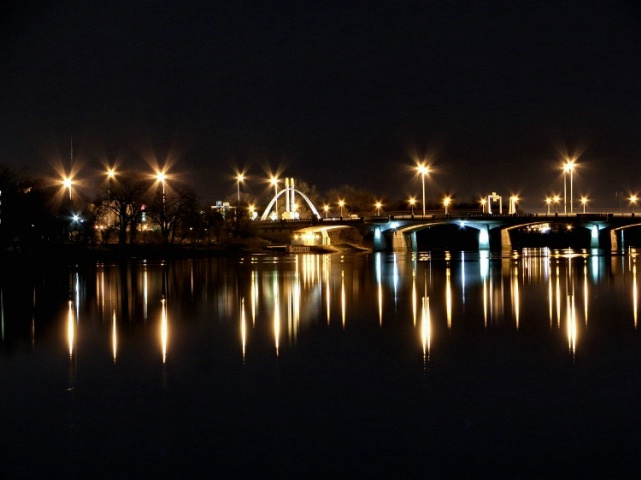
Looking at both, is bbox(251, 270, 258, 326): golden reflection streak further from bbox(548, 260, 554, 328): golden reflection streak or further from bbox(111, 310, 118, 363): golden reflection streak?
bbox(548, 260, 554, 328): golden reflection streak

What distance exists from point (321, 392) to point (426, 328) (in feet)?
28.2

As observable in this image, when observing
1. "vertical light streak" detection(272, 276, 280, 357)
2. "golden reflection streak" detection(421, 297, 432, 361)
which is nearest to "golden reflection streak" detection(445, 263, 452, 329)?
"golden reflection streak" detection(421, 297, 432, 361)

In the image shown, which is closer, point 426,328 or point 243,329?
point 243,329

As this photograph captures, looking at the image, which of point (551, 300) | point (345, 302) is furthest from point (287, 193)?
point (551, 300)

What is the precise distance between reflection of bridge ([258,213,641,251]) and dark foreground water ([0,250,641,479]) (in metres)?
88.7

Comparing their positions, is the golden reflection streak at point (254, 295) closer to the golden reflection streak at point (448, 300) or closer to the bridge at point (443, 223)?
the golden reflection streak at point (448, 300)

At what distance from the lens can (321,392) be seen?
45.0 ft

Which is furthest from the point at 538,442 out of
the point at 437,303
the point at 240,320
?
the point at 437,303

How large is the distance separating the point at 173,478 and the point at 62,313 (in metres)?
17.6

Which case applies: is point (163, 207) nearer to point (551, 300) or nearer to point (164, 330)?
point (551, 300)

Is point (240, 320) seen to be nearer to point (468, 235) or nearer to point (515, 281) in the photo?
point (515, 281)

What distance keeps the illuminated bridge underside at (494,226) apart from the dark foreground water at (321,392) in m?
88.8

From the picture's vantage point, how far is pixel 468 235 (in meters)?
153

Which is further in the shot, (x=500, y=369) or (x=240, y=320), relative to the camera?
(x=240, y=320)
